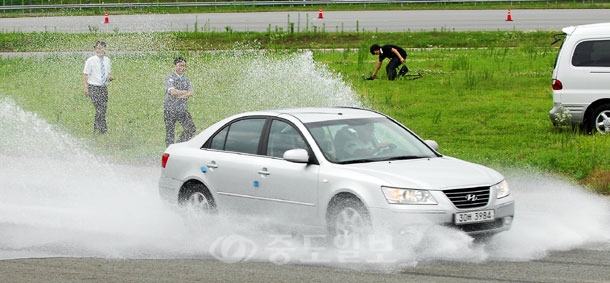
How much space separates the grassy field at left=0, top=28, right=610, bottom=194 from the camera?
18.0 m

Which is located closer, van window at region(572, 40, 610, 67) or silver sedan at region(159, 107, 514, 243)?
silver sedan at region(159, 107, 514, 243)

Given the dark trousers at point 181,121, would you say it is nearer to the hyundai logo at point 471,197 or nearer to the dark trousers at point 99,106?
the dark trousers at point 99,106

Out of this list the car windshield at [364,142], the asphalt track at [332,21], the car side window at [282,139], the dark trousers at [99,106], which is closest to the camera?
the car windshield at [364,142]

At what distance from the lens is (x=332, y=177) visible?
1028 centimetres

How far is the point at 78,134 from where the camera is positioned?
20.7 metres

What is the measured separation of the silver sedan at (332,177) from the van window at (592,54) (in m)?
8.07

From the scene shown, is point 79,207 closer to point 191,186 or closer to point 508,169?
point 191,186

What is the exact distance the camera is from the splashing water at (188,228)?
9.79m

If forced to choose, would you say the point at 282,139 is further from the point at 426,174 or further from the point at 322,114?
the point at 426,174

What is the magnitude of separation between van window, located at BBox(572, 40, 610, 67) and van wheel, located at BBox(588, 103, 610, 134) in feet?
2.32

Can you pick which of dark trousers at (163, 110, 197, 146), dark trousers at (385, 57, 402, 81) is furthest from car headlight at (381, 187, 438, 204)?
dark trousers at (385, 57, 402, 81)

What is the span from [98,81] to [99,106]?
493mm

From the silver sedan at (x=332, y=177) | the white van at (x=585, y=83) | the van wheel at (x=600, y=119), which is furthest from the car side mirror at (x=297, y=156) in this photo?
the van wheel at (x=600, y=119)

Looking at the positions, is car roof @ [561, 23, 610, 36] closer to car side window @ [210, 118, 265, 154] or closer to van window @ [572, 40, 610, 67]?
van window @ [572, 40, 610, 67]
